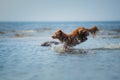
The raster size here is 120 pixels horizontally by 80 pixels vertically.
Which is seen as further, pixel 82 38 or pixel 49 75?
pixel 82 38

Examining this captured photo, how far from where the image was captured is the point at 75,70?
27.8ft

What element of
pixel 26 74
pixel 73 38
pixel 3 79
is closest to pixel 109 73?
pixel 26 74

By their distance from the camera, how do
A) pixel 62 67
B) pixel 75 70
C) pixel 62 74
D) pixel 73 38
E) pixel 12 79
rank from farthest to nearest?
pixel 73 38, pixel 62 67, pixel 75 70, pixel 62 74, pixel 12 79

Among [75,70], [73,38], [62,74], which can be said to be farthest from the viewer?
[73,38]

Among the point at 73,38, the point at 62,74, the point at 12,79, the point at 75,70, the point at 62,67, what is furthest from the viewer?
the point at 73,38

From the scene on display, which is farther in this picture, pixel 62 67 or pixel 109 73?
pixel 62 67

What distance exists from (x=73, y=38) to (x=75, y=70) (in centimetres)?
512

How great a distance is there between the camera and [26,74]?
8.00 m

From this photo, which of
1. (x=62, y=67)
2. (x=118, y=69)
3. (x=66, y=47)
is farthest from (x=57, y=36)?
(x=118, y=69)

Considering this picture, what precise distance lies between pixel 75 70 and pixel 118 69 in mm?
1380

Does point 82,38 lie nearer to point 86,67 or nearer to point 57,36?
point 57,36

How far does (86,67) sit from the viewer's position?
8992 millimetres

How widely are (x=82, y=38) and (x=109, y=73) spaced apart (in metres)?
5.81

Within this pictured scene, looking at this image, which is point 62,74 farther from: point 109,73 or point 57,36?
point 57,36
